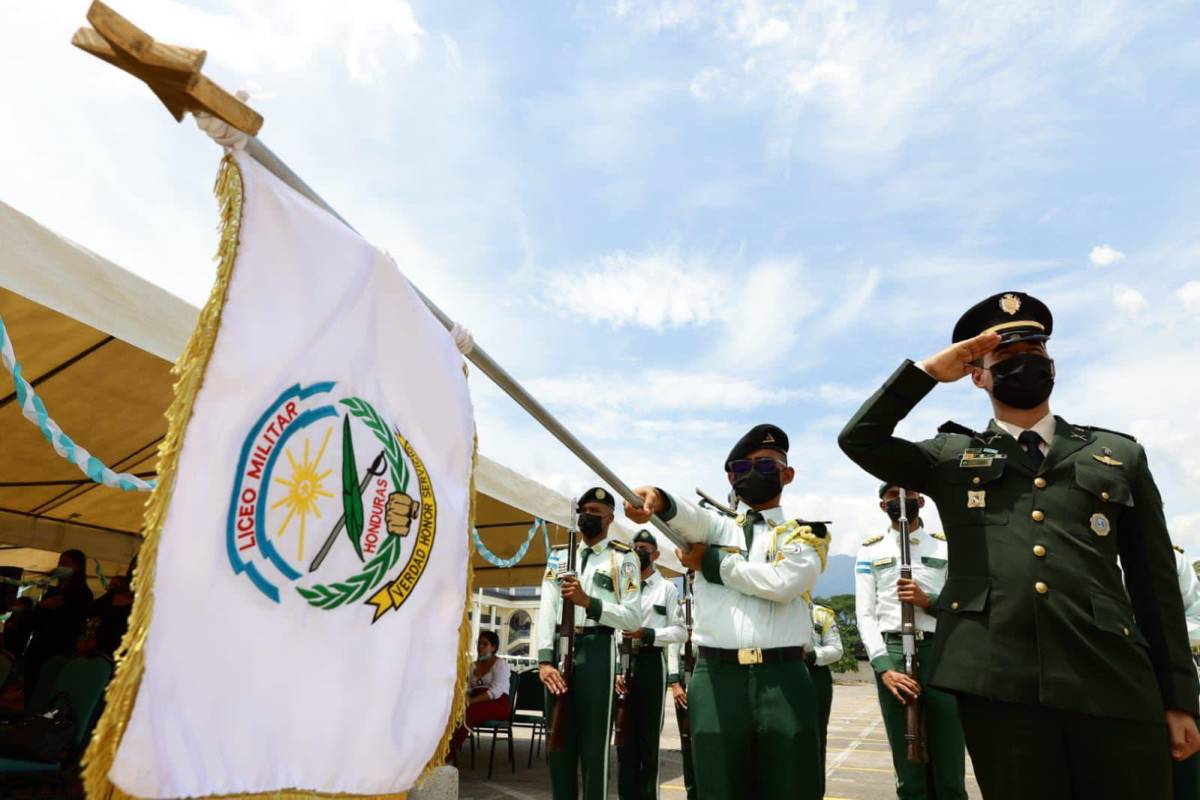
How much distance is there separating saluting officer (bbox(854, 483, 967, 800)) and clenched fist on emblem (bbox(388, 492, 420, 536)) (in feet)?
10.4

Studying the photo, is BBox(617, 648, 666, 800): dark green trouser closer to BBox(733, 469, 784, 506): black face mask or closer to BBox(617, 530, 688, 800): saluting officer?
BBox(617, 530, 688, 800): saluting officer

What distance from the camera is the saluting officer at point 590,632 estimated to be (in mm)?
4492

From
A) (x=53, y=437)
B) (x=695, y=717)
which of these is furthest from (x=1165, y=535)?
(x=53, y=437)

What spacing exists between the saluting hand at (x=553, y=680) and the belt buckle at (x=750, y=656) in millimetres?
Answer: 1834

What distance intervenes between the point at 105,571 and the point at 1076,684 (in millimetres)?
11193

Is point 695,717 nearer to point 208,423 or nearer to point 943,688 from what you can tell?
point 943,688

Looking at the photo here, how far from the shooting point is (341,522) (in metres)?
1.50

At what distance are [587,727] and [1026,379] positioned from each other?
130 inches

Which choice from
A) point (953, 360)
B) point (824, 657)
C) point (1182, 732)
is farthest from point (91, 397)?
point (1182, 732)

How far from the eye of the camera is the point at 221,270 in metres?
1.37

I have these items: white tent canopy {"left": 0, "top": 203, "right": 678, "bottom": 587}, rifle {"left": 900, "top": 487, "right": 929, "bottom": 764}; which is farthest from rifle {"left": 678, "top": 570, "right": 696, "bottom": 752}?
rifle {"left": 900, "top": 487, "right": 929, "bottom": 764}

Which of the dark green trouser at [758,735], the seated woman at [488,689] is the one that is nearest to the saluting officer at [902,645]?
the dark green trouser at [758,735]

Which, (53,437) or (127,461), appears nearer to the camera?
(53,437)

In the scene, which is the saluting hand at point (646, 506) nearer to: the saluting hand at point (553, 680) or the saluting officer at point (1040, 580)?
the saluting officer at point (1040, 580)
